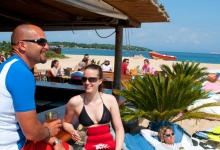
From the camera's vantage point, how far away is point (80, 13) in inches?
197

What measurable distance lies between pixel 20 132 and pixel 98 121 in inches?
44.7

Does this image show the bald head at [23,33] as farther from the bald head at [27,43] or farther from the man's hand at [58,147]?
the man's hand at [58,147]

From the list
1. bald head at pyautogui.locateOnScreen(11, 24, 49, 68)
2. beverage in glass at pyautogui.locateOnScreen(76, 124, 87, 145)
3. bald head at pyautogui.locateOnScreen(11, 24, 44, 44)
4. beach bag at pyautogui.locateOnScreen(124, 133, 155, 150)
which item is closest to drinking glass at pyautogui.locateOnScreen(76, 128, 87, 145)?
beverage in glass at pyautogui.locateOnScreen(76, 124, 87, 145)

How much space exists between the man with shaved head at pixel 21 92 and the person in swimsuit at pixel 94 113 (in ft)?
Result: 2.74

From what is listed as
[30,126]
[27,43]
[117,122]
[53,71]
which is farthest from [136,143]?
[53,71]

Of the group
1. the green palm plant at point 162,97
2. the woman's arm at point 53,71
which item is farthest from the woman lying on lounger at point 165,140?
the woman's arm at point 53,71

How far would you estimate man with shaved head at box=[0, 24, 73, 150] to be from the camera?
4.78 feet

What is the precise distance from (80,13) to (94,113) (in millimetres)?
2938

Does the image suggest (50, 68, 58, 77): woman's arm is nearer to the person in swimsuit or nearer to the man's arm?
the person in swimsuit

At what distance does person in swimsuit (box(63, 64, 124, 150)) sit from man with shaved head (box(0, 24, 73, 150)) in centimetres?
84

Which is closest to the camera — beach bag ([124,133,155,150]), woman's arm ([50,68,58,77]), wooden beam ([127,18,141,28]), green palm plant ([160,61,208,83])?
beach bag ([124,133,155,150])

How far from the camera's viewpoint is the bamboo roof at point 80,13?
3819mm

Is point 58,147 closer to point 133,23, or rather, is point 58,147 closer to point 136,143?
point 136,143

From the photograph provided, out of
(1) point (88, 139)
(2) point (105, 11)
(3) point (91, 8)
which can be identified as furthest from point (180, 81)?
(1) point (88, 139)
